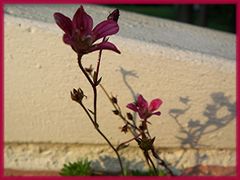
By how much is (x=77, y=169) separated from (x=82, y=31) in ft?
2.59

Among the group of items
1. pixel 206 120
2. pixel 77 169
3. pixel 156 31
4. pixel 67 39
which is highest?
pixel 156 31

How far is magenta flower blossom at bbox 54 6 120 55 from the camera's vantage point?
2.17ft

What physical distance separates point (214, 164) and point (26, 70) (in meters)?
0.70

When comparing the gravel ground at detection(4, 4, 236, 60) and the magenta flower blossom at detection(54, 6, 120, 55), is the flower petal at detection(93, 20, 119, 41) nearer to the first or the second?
the magenta flower blossom at detection(54, 6, 120, 55)

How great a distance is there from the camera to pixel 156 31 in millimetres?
1626

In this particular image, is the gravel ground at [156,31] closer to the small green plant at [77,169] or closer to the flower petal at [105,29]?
the small green plant at [77,169]

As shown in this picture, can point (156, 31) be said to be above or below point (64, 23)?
above

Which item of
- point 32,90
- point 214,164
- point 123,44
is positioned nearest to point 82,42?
point 123,44

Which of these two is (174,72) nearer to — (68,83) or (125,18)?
(68,83)

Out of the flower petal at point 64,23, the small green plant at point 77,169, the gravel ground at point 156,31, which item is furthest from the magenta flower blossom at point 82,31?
the small green plant at point 77,169

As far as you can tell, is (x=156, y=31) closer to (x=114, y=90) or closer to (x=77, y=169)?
(x=114, y=90)

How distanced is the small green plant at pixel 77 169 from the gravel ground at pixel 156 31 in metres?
0.42

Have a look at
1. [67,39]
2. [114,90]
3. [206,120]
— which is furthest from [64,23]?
[206,120]

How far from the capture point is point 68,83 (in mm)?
1364
